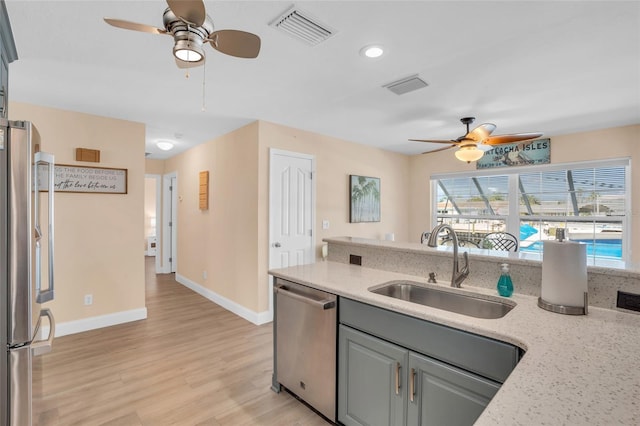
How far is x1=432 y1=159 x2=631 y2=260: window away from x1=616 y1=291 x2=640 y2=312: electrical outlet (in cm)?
320

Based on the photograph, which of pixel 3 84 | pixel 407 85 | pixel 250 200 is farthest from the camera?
pixel 250 200

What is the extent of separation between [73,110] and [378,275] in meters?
3.67

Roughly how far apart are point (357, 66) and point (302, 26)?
65 cm

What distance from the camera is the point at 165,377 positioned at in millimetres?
2570

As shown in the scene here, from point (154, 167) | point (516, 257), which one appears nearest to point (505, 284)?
point (516, 257)

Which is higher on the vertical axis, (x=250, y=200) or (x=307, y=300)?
(x=250, y=200)

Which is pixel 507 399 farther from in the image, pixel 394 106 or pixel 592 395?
pixel 394 106

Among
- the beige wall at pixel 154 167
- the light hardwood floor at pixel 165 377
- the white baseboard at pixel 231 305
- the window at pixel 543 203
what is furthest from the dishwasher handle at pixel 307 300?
the beige wall at pixel 154 167

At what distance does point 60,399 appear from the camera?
227cm

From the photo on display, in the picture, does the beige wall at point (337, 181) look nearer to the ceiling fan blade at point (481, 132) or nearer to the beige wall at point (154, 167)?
the ceiling fan blade at point (481, 132)

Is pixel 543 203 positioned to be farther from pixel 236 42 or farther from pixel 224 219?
pixel 236 42

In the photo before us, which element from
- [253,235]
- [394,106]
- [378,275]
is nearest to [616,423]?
[378,275]

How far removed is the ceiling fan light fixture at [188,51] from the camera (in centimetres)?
157

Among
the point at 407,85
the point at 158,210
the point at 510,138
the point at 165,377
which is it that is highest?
the point at 407,85
